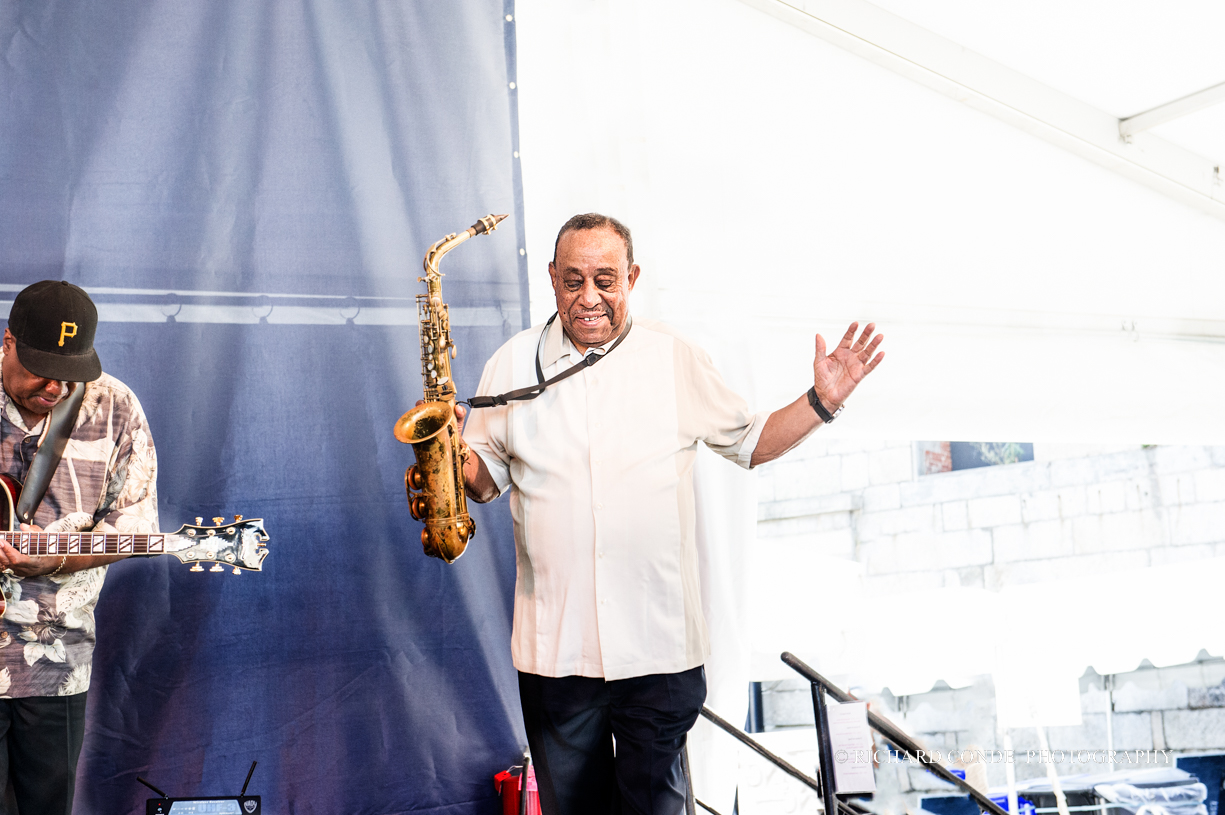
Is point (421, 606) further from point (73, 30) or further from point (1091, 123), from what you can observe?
point (1091, 123)

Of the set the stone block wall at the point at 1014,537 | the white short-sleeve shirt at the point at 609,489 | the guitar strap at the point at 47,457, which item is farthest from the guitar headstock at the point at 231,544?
the stone block wall at the point at 1014,537

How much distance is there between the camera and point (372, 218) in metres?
2.95

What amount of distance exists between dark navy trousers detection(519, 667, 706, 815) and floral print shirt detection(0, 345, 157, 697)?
1.10 meters

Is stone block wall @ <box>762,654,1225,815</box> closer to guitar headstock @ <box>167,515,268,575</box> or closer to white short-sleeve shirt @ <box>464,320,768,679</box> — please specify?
white short-sleeve shirt @ <box>464,320,768,679</box>

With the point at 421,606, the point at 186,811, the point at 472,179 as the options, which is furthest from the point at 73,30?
the point at 186,811

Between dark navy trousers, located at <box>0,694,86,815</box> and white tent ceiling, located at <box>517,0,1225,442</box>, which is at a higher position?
white tent ceiling, located at <box>517,0,1225,442</box>

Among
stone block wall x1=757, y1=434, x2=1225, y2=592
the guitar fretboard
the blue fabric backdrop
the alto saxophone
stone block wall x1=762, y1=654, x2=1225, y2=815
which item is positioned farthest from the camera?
stone block wall x1=757, y1=434, x2=1225, y2=592

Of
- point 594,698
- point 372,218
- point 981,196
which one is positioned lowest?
point 594,698

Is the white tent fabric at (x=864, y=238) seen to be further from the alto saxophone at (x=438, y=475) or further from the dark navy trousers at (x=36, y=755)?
the dark navy trousers at (x=36, y=755)

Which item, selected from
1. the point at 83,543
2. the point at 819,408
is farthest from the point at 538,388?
the point at 83,543

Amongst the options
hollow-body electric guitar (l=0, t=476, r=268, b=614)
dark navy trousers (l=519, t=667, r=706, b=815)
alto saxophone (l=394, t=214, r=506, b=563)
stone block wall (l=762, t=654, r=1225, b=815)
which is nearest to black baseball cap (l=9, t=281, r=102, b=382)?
hollow-body electric guitar (l=0, t=476, r=268, b=614)

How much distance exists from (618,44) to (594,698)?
2.38m

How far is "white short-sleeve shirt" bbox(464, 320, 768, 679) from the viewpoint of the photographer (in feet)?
6.11

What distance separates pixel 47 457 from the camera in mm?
2172
